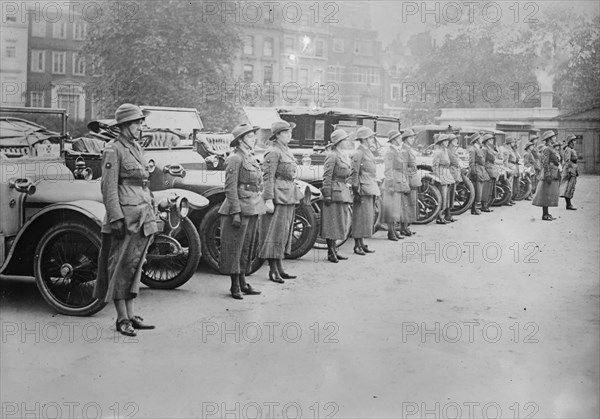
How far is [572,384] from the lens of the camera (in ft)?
9.68

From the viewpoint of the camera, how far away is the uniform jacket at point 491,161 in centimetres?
973

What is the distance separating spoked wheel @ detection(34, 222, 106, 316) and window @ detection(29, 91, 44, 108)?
32.2 inches

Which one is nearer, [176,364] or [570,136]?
[176,364]

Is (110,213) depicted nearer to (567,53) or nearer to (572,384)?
(572,384)

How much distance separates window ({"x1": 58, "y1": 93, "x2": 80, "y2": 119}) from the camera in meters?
4.07

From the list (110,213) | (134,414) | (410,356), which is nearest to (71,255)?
(110,213)

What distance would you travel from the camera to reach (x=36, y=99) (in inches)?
156

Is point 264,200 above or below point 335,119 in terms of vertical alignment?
below

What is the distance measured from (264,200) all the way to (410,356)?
225 centimetres

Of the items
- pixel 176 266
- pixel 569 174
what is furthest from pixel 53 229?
pixel 569 174

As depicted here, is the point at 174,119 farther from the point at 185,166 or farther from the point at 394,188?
the point at 394,188

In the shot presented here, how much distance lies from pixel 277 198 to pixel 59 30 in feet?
6.69

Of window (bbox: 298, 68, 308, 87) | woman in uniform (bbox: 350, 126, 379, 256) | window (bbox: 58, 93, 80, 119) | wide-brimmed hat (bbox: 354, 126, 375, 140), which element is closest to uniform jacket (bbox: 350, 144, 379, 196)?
woman in uniform (bbox: 350, 126, 379, 256)

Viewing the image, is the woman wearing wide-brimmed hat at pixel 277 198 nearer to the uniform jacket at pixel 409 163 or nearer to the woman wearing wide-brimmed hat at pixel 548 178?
the uniform jacket at pixel 409 163
